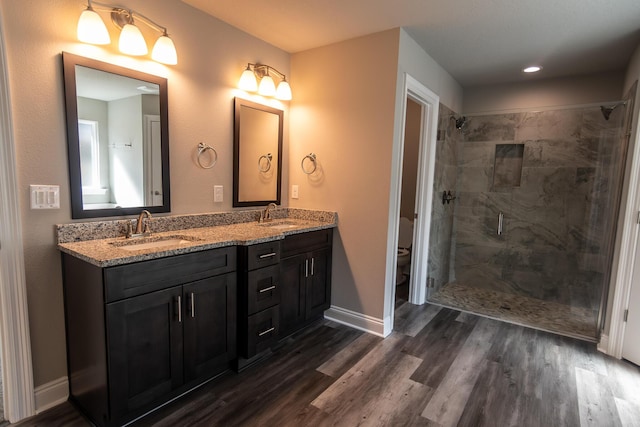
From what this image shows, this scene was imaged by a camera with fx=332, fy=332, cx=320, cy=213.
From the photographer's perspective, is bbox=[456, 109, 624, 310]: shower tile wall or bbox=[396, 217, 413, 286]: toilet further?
bbox=[396, 217, 413, 286]: toilet

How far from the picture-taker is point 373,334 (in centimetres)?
274

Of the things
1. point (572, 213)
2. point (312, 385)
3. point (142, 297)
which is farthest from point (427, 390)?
point (572, 213)

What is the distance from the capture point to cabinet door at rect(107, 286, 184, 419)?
1527 mm

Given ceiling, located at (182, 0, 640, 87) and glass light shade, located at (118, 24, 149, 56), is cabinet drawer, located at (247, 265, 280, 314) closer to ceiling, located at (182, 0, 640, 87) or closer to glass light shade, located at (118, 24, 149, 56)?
glass light shade, located at (118, 24, 149, 56)

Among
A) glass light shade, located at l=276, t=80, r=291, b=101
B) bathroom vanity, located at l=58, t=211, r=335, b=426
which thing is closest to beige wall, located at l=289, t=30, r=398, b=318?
glass light shade, located at l=276, t=80, r=291, b=101

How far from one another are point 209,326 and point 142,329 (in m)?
0.39

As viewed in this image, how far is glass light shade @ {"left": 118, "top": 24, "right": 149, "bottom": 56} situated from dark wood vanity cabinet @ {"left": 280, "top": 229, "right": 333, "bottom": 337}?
1467 mm

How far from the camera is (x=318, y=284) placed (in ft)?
9.19

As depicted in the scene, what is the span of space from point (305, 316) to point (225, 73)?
6.50 feet

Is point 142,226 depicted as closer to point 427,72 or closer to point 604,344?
point 427,72

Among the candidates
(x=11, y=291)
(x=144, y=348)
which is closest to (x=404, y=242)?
(x=144, y=348)

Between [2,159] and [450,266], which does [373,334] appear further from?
[2,159]

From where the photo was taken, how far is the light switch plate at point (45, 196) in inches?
65.2

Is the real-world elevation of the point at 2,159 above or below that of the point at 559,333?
above
